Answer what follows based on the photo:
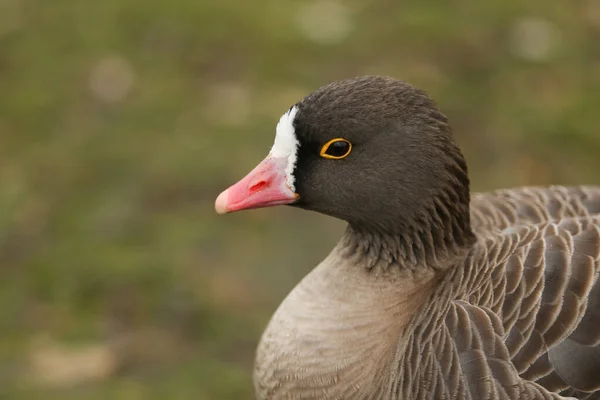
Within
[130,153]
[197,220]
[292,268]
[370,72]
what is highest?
[370,72]

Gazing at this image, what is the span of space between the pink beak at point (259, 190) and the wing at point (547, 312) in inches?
28.0

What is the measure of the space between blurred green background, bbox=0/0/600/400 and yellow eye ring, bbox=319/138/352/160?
1.73 meters

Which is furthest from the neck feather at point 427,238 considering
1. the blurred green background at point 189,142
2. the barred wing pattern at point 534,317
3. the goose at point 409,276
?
the blurred green background at point 189,142

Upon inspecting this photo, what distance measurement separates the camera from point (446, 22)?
6.38m

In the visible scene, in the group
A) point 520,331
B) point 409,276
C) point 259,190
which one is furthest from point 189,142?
point 520,331

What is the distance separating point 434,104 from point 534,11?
3.95 metres

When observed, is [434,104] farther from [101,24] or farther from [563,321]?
[101,24]

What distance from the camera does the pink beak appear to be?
2.91 metres

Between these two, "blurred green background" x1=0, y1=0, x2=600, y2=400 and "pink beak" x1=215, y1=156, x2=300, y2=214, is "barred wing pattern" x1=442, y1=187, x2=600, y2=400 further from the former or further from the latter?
"blurred green background" x1=0, y1=0, x2=600, y2=400

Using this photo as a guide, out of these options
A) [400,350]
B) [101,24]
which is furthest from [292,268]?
[101,24]

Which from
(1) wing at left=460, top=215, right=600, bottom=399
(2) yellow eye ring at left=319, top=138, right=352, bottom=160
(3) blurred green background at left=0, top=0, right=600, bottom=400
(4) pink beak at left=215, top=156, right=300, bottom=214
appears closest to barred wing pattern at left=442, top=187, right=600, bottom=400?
(1) wing at left=460, top=215, right=600, bottom=399

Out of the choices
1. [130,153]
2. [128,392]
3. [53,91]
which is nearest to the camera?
[128,392]

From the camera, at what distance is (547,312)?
2.70 meters

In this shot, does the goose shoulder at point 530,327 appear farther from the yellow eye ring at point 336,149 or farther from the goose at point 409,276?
the yellow eye ring at point 336,149
